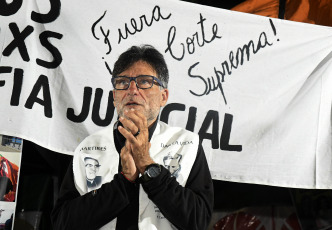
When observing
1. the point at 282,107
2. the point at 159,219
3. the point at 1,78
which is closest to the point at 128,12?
the point at 1,78

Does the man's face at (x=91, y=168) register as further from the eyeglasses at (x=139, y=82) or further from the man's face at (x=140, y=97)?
the eyeglasses at (x=139, y=82)

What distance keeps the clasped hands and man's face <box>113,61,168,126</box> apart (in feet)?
0.76

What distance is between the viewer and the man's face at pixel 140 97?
7.88 feet

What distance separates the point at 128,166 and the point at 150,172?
0.30 feet

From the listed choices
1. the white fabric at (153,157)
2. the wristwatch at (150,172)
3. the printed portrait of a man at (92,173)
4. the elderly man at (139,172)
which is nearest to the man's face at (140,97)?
the elderly man at (139,172)

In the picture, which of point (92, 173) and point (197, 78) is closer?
point (92, 173)

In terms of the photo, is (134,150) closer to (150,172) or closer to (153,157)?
(150,172)

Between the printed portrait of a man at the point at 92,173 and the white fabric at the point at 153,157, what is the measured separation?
0.6 inches

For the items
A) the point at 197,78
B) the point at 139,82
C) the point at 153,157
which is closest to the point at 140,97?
the point at 139,82

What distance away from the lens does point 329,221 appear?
132 inches

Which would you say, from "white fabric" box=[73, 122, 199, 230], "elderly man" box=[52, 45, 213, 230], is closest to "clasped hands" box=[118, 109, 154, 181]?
"elderly man" box=[52, 45, 213, 230]

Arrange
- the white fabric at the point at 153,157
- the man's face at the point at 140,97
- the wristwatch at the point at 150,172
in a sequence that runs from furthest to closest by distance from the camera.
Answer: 1. the man's face at the point at 140,97
2. the white fabric at the point at 153,157
3. the wristwatch at the point at 150,172

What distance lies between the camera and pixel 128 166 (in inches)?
84.0

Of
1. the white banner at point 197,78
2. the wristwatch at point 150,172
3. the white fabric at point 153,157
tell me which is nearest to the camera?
the wristwatch at point 150,172
